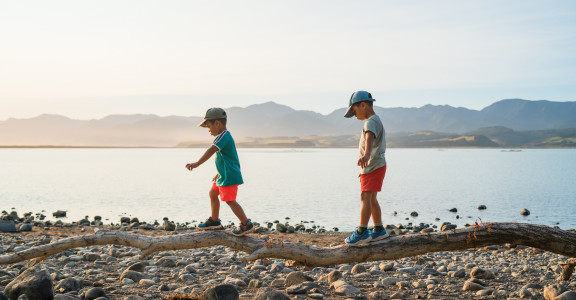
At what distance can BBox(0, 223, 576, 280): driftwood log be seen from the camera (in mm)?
8492

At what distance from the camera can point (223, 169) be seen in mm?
8875

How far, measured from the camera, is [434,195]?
36094 mm

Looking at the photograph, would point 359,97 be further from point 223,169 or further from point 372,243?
point 223,169

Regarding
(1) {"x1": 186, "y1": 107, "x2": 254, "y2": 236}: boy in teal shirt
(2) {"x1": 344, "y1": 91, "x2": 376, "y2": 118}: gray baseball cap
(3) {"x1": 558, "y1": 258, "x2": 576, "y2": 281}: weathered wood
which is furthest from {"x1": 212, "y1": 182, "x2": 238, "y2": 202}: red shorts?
(3) {"x1": 558, "y1": 258, "x2": 576, "y2": 281}: weathered wood

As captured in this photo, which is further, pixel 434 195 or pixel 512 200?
pixel 434 195

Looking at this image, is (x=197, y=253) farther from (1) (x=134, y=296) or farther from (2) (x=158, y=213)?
(2) (x=158, y=213)

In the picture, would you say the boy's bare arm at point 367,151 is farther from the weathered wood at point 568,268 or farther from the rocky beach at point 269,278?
the weathered wood at point 568,268

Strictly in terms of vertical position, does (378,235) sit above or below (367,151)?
below

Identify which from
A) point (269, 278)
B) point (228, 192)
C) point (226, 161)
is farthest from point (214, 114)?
point (269, 278)

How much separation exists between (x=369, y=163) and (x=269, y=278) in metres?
3.23

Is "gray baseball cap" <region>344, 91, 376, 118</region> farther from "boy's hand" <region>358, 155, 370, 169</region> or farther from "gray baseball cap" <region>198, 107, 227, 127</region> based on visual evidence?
"gray baseball cap" <region>198, 107, 227, 127</region>

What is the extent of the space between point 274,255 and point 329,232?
35.6ft

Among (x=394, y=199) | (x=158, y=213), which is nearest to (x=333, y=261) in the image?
(x=158, y=213)

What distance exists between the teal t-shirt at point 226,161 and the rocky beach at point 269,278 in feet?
4.93
